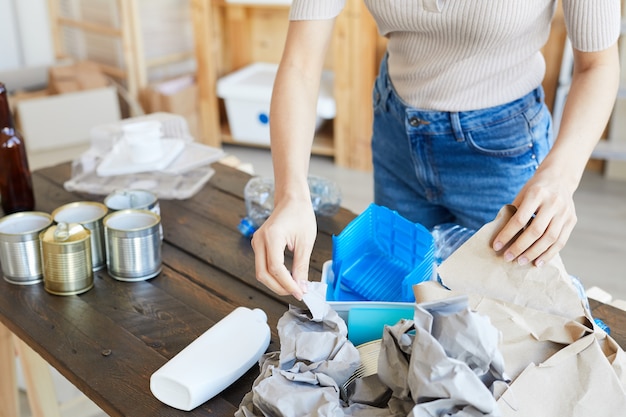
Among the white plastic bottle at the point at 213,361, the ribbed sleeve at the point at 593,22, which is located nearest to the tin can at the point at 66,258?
the white plastic bottle at the point at 213,361

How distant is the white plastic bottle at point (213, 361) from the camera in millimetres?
910

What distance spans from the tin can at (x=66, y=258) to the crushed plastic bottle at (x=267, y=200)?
0.33m

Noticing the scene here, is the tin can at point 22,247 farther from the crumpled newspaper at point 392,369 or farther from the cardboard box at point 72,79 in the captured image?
the cardboard box at point 72,79

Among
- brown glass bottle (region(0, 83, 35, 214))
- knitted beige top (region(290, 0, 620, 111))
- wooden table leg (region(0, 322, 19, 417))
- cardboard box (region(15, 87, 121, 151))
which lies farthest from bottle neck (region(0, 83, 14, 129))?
cardboard box (region(15, 87, 121, 151))

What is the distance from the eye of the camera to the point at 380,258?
45.2 inches

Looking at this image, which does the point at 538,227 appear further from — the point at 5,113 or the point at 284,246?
the point at 5,113

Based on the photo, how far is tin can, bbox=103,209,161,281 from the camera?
47.2 inches

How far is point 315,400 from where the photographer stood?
774 millimetres

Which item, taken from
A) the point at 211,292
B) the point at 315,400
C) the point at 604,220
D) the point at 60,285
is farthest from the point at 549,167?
the point at 604,220

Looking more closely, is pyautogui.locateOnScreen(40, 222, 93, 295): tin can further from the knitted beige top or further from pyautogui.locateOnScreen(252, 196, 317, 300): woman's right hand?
the knitted beige top

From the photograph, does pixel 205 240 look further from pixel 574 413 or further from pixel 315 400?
pixel 574 413

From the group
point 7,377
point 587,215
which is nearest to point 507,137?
point 7,377

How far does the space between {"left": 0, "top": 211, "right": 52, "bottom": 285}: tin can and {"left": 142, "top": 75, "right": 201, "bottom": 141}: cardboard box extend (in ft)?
7.29

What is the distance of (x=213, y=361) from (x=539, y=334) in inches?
16.6
